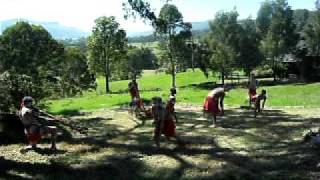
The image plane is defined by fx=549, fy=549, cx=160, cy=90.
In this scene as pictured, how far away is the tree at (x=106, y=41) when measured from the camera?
82188 millimetres

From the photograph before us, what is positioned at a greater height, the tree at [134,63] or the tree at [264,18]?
the tree at [264,18]

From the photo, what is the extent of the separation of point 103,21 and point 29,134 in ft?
222

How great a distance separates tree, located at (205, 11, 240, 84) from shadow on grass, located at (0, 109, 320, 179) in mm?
46365

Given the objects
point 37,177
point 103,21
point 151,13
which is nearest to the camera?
point 37,177

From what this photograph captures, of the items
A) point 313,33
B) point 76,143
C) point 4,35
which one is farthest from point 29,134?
point 313,33

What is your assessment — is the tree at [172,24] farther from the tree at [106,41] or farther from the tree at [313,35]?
the tree at [313,35]

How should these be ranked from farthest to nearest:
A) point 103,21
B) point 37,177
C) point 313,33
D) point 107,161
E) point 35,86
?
point 313,33, point 103,21, point 35,86, point 107,161, point 37,177

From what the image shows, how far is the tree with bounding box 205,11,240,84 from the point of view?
69.1m

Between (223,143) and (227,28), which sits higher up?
(227,28)

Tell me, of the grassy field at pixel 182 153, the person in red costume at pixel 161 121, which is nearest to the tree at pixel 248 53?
the grassy field at pixel 182 153

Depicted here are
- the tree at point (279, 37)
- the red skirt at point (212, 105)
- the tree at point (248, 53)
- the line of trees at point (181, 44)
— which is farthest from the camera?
the tree at point (279, 37)

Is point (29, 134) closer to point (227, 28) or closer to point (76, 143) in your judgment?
point (76, 143)

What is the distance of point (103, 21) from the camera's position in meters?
82.6

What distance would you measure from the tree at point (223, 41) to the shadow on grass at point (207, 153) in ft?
152
